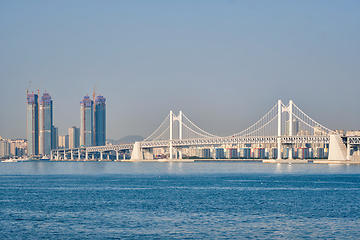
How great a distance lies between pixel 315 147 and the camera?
157250 mm

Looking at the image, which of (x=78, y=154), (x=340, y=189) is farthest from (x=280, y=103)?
(x=78, y=154)

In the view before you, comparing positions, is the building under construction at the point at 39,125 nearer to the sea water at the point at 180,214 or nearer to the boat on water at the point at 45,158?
the boat on water at the point at 45,158

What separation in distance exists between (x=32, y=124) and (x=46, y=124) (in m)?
5.04

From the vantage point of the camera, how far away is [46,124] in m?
192

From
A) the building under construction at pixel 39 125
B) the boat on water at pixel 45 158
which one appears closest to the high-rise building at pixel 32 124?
the building under construction at pixel 39 125

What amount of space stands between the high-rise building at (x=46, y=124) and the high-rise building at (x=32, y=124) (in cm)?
211

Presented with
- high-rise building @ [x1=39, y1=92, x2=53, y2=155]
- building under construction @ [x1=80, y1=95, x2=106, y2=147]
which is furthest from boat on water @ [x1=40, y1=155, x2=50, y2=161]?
building under construction @ [x1=80, y1=95, x2=106, y2=147]

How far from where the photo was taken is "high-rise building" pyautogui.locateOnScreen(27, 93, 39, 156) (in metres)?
191

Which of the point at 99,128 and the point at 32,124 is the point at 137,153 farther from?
the point at 32,124

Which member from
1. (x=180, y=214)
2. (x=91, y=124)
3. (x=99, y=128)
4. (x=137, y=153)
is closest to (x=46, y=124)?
(x=91, y=124)

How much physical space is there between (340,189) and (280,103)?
53.7m

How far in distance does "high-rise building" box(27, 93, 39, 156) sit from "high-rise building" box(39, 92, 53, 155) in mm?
2114

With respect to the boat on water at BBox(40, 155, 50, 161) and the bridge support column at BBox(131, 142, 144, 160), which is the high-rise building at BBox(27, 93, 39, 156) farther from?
the bridge support column at BBox(131, 142, 144, 160)

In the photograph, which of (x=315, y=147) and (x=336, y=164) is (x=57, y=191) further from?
(x=315, y=147)
